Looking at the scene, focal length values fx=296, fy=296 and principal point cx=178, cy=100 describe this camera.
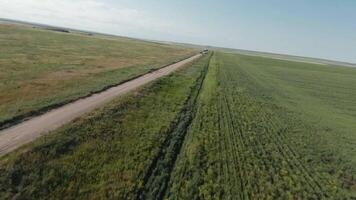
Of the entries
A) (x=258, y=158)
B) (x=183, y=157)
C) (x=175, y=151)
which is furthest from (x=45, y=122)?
(x=258, y=158)

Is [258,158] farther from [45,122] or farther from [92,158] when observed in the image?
[45,122]

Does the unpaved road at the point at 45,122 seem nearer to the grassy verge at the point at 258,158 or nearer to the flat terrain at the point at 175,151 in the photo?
the flat terrain at the point at 175,151

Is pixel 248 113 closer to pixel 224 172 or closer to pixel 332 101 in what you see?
pixel 224 172

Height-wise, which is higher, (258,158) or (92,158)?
(92,158)

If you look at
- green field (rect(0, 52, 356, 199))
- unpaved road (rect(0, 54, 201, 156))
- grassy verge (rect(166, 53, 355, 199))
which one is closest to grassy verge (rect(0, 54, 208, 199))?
green field (rect(0, 52, 356, 199))

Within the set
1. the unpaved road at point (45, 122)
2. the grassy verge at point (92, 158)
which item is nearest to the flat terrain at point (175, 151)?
the grassy verge at point (92, 158)

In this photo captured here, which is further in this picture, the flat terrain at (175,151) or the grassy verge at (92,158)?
the flat terrain at (175,151)
